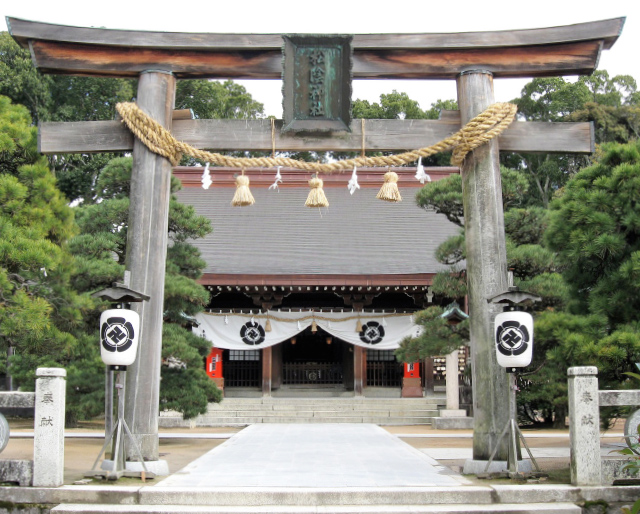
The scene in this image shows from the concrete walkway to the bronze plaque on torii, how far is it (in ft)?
12.6

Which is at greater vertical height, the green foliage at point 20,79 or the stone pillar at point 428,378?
the green foliage at point 20,79

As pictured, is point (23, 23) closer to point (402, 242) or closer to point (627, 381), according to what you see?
point (627, 381)

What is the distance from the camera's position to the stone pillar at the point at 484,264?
7.05 meters

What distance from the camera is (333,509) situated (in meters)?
5.68

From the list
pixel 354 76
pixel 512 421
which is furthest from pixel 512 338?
pixel 354 76

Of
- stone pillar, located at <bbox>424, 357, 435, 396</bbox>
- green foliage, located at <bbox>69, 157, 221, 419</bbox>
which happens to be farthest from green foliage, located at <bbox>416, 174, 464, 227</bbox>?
stone pillar, located at <bbox>424, 357, 435, 396</bbox>

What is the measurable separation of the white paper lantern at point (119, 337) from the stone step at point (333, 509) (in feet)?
4.84

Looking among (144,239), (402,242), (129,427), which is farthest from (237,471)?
(402,242)

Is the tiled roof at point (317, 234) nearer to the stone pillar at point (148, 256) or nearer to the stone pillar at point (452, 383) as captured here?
the stone pillar at point (452, 383)

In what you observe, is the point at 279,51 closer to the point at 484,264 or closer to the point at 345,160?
the point at 345,160

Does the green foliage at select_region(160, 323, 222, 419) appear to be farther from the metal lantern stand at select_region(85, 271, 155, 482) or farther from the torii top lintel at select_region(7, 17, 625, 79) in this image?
the torii top lintel at select_region(7, 17, 625, 79)

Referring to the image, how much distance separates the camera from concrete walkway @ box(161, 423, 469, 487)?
650cm

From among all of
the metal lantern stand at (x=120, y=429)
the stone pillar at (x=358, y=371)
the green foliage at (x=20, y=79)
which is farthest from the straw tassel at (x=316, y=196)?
the green foliage at (x=20, y=79)

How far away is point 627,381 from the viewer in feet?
26.1
